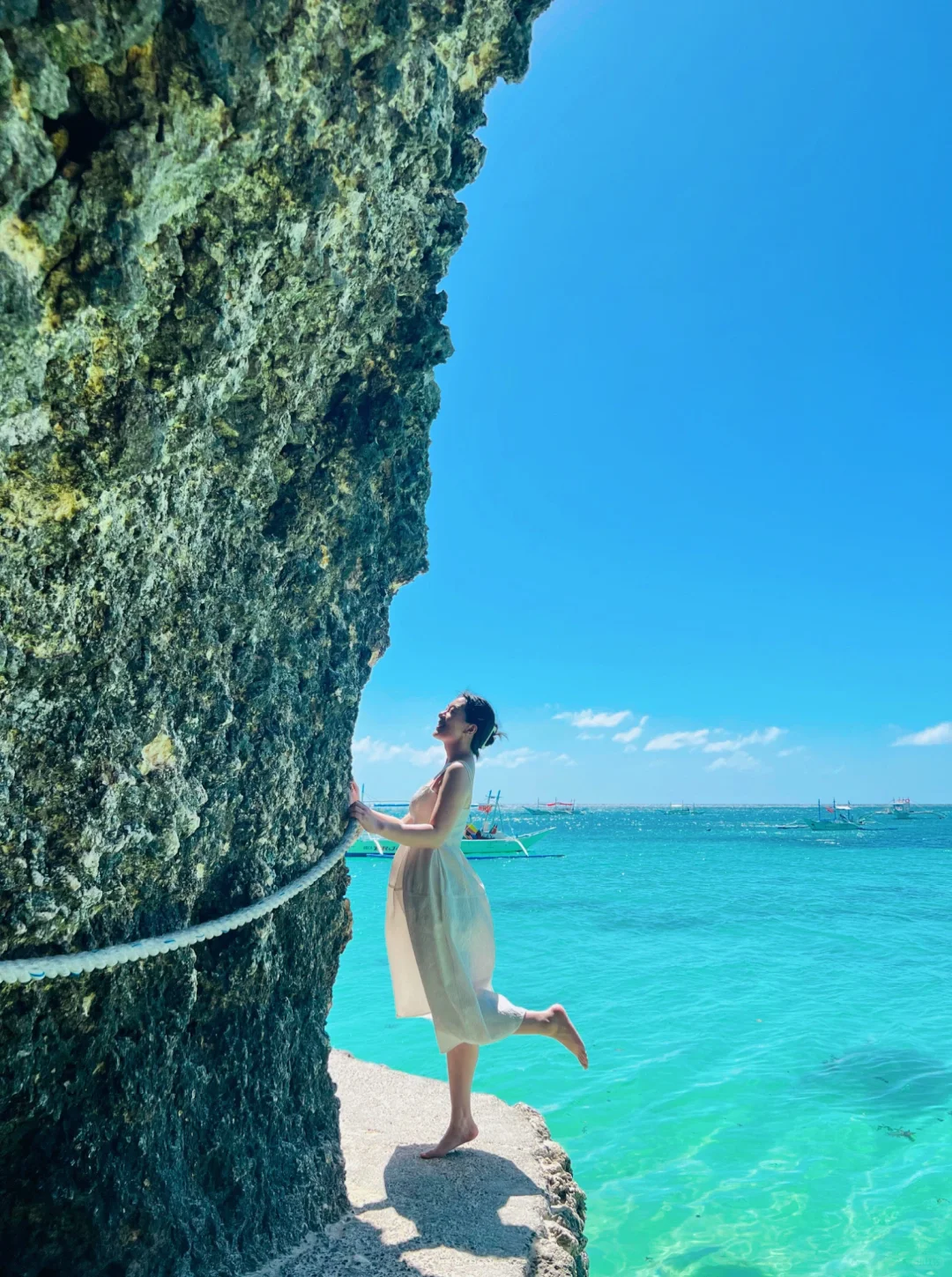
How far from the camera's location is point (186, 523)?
8.26ft

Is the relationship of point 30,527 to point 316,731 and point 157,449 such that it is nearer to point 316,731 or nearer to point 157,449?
point 157,449

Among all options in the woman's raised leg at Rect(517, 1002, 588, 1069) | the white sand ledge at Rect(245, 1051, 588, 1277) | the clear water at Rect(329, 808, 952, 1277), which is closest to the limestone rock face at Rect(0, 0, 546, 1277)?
the white sand ledge at Rect(245, 1051, 588, 1277)

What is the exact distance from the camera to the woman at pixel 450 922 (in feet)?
13.2

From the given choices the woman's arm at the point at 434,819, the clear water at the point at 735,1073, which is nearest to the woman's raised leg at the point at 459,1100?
the woman's arm at the point at 434,819

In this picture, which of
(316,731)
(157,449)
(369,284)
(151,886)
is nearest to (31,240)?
(157,449)

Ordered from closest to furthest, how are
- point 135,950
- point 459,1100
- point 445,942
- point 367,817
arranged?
point 135,950 → point 367,817 → point 445,942 → point 459,1100

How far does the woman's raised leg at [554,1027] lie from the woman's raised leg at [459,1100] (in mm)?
346

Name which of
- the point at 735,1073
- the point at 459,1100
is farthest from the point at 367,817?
the point at 735,1073

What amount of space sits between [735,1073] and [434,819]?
27.6ft

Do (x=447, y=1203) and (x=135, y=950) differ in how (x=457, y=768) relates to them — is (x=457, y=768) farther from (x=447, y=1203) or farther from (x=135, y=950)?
(x=447, y=1203)

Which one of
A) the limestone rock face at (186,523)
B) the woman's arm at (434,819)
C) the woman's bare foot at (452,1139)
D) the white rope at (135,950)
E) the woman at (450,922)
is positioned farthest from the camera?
the woman's bare foot at (452,1139)

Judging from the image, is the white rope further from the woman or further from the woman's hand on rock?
the woman

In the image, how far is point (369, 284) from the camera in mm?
3164

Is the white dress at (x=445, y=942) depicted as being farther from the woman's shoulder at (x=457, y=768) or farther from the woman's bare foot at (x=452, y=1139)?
the woman's bare foot at (x=452, y=1139)
